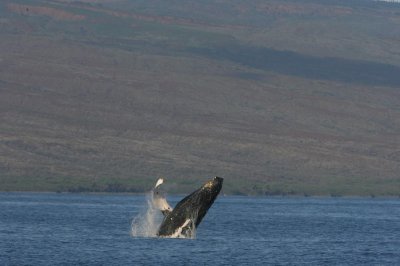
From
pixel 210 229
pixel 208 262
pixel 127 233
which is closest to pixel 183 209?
pixel 208 262

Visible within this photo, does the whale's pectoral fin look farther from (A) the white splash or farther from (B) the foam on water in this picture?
(A) the white splash

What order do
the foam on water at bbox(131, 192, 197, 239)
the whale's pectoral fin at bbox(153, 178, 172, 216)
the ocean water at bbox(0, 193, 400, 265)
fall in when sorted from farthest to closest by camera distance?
the foam on water at bbox(131, 192, 197, 239) → the whale's pectoral fin at bbox(153, 178, 172, 216) → the ocean water at bbox(0, 193, 400, 265)

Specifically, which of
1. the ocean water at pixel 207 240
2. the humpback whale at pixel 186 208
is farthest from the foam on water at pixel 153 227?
the ocean water at pixel 207 240

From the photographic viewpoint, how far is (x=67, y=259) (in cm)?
6153

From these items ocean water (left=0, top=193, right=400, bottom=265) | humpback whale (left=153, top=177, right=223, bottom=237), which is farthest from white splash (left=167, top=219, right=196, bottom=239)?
ocean water (left=0, top=193, right=400, bottom=265)

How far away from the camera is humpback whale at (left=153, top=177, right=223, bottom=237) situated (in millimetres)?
61125

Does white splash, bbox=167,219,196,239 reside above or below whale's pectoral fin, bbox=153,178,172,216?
below

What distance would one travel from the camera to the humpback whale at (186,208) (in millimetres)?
61125

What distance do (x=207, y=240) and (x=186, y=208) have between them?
11.6 metres

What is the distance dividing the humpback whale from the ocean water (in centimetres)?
79

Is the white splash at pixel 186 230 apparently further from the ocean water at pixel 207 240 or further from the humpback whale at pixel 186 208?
the ocean water at pixel 207 240

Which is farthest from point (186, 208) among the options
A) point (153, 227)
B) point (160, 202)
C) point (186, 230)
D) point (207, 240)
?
point (207, 240)

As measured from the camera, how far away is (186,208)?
203 ft

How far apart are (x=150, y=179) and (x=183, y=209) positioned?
123 m
